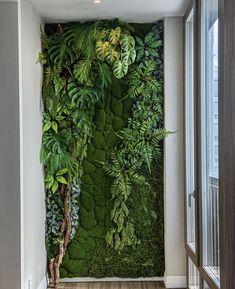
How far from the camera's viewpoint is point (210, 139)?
11.1ft

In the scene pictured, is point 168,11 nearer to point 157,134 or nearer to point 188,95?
point 188,95

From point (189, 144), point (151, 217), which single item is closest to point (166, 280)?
point (151, 217)

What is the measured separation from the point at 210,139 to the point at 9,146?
1.59 meters

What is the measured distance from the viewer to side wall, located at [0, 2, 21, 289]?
11.9 feet

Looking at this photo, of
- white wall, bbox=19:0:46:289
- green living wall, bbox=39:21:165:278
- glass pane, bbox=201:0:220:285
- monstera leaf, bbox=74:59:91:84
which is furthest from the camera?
green living wall, bbox=39:21:165:278

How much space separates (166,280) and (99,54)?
241cm

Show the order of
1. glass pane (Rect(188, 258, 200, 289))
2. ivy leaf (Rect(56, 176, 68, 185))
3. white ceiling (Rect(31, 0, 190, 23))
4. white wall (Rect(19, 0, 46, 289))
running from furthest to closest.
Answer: ivy leaf (Rect(56, 176, 68, 185)) < white ceiling (Rect(31, 0, 190, 23)) < glass pane (Rect(188, 258, 200, 289)) < white wall (Rect(19, 0, 46, 289))

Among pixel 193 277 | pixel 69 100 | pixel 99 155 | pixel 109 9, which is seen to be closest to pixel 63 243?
pixel 99 155

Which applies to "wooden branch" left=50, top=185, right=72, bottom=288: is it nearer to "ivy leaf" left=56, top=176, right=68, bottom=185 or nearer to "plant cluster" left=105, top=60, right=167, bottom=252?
"ivy leaf" left=56, top=176, right=68, bottom=185

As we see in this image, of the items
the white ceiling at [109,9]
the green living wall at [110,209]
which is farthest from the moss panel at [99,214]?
the white ceiling at [109,9]

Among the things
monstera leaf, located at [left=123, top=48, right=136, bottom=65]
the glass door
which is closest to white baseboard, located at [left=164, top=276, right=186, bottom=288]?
the glass door

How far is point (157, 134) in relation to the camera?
468 centimetres

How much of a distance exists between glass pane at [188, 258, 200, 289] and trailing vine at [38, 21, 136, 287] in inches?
50.4

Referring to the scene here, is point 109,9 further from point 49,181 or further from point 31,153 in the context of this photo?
point 49,181
